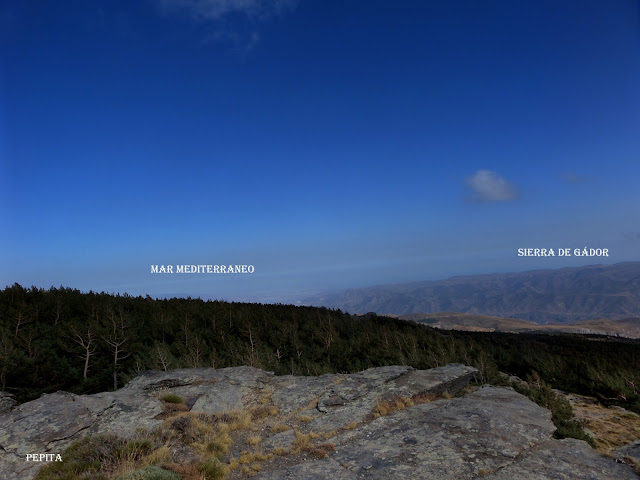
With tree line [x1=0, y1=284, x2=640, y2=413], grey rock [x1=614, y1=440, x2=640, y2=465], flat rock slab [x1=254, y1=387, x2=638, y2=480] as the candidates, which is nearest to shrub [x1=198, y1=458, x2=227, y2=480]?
flat rock slab [x1=254, y1=387, x2=638, y2=480]

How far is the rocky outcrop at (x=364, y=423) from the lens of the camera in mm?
10062

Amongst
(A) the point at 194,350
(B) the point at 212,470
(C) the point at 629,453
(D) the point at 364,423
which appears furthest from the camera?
(A) the point at 194,350

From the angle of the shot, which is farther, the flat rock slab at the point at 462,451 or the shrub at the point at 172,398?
the shrub at the point at 172,398

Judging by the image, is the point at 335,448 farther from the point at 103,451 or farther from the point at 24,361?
the point at 24,361

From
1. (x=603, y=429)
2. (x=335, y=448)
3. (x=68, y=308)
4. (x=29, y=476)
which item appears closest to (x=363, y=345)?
(x=603, y=429)

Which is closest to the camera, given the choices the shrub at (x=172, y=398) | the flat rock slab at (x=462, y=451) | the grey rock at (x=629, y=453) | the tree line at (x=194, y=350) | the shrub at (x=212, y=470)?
the flat rock slab at (x=462, y=451)

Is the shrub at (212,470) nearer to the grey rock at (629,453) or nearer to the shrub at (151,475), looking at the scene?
the shrub at (151,475)

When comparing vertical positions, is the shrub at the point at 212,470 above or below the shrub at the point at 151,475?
below

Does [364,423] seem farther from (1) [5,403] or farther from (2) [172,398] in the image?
(1) [5,403]

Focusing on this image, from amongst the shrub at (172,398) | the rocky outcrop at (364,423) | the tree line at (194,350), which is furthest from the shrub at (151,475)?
the tree line at (194,350)

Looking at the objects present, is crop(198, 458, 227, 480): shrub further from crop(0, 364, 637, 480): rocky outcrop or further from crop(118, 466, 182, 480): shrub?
crop(0, 364, 637, 480): rocky outcrop

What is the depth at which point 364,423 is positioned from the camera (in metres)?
14.5

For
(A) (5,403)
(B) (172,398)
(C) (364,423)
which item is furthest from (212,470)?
(A) (5,403)

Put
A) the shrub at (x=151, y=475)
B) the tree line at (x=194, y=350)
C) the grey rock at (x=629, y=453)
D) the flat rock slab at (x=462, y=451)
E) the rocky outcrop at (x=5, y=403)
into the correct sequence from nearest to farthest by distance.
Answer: the shrub at (x=151, y=475), the flat rock slab at (x=462, y=451), the grey rock at (x=629, y=453), the rocky outcrop at (x=5, y=403), the tree line at (x=194, y=350)
